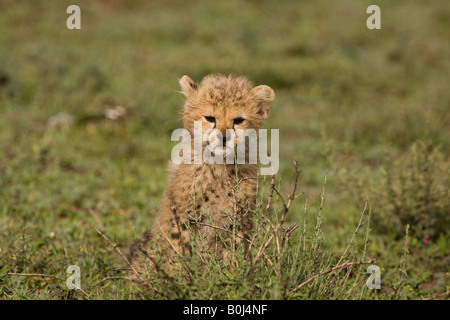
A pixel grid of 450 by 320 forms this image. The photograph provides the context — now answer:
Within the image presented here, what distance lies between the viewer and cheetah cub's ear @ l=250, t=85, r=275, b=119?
412cm

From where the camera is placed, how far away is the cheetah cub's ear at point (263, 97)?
162 inches

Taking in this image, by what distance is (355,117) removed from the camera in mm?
9219

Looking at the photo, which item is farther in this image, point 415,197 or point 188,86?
point 415,197

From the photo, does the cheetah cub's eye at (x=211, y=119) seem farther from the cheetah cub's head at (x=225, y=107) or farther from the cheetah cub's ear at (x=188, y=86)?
the cheetah cub's ear at (x=188, y=86)

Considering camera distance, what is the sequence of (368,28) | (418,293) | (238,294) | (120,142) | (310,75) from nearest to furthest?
(238,294) < (418,293) < (120,142) < (310,75) < (368,28)

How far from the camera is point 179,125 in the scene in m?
8.41

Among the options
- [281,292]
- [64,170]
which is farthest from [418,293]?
[64,170]

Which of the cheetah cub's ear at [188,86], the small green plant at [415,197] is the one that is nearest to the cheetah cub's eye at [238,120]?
the cheetah cub's ear at [188,86]

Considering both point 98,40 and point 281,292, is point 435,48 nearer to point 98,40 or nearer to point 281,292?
point 98,40

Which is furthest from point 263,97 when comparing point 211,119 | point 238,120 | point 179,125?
point 179,125

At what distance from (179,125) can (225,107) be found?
4.56 meters

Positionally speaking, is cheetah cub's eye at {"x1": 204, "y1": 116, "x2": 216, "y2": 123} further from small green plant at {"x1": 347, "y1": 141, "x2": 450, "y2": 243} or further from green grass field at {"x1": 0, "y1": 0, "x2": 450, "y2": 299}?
small green plant at {"x1": 347, "y1": 141, "x2": 450, "y2": 243}

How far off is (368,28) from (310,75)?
565 cm

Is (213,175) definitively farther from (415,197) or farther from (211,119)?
(415,197)
